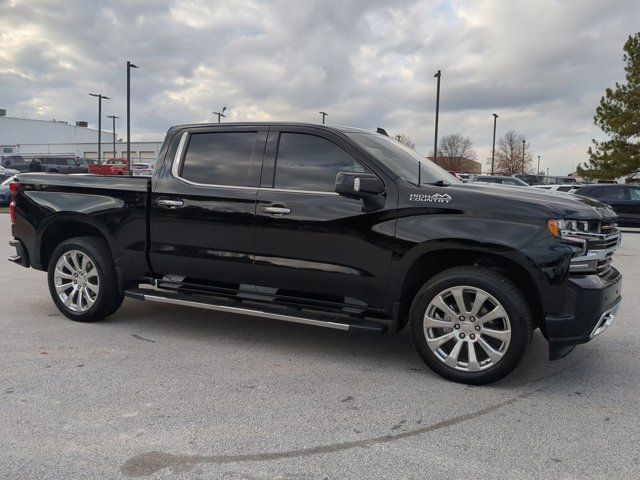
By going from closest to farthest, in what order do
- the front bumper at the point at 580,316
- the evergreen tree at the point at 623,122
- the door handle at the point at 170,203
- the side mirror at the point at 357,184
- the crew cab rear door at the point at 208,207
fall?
1. the front bumper at the point at 580,316
2. the side mirror at the point at 357,184
3. the crew cab rear door at the point at 208,207
4. the door handle at the point at 170,203
5. the evergreen tree at the point at 623,122

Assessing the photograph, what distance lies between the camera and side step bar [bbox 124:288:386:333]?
4.29m

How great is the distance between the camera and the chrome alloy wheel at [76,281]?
5.52 metres

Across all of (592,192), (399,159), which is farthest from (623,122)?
(399,159)

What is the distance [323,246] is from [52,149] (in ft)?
337

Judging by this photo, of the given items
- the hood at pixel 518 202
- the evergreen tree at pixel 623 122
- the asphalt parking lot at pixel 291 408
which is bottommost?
the asphalt parking lot at pixel 291 408

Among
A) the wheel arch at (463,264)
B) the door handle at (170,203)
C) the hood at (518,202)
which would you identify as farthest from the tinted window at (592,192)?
the door handle at (170,203)

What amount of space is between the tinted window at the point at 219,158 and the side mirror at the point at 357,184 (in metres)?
1.03

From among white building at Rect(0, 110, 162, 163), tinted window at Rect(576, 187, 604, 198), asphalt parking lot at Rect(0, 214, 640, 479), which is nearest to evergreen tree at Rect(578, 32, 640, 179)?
tinted window at Rect(576, 187, 604, 198)

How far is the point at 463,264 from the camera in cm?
422

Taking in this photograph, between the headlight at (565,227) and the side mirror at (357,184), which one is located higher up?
the side mirror at (357,184)

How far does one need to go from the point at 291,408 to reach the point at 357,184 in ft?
5.37

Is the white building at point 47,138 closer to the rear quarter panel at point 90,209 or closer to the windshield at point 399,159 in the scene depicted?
the rear quarter panel at point 90,209

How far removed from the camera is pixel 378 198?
4.28 meters

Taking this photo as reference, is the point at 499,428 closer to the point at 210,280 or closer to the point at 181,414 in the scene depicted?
the point at 181,414
